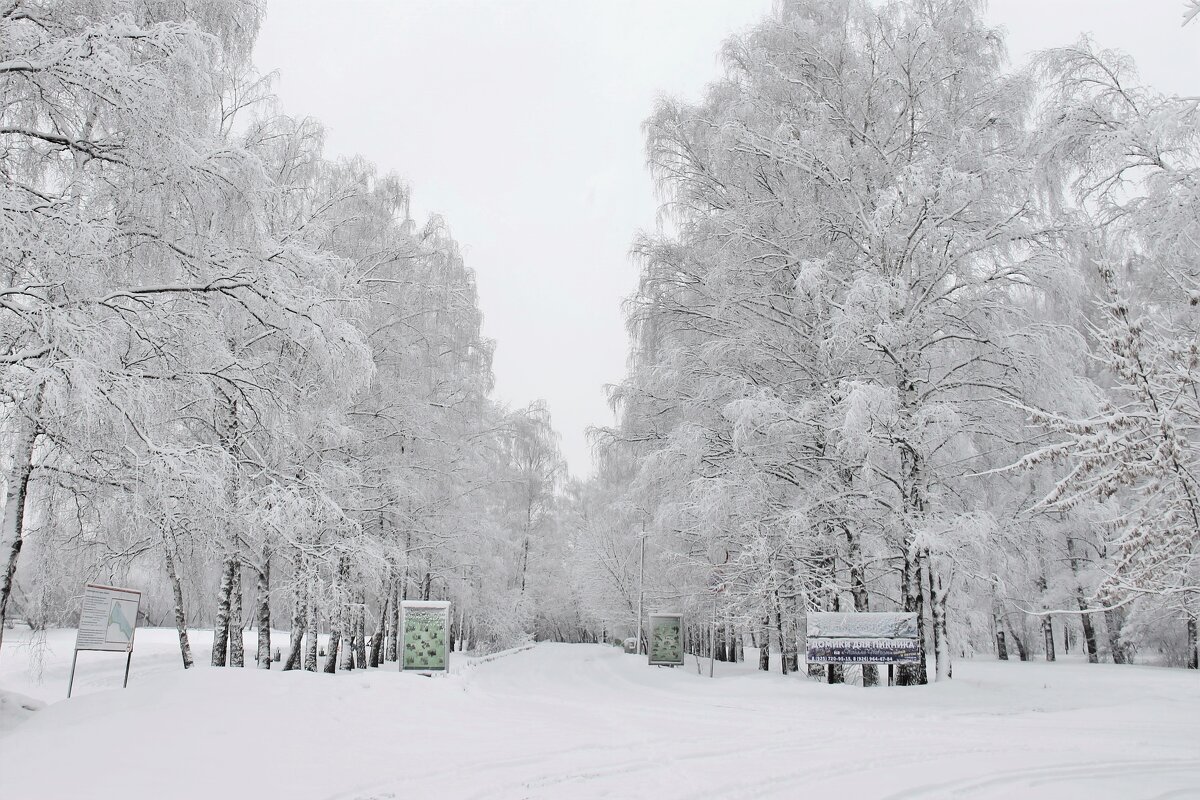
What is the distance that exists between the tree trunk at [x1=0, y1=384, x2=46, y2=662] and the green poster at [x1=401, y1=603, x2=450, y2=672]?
9.41m

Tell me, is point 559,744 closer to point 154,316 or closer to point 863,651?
point 154,316

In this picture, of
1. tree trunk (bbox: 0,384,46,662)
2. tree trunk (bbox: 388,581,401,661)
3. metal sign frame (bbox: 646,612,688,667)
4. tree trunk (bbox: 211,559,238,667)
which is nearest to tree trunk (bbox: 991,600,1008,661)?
metal sign frame (bbox: 646,612,688,667)

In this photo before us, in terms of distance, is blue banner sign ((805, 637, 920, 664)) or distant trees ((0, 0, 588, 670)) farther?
blue banner sign ((805, 637, 920, 664))

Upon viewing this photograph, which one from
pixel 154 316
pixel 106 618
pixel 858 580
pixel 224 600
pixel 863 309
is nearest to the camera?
pixel 154 316

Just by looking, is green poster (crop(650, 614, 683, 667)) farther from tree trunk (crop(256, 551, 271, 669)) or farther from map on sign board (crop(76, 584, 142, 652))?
map on sign board (crop(76, 584, 142, 652))

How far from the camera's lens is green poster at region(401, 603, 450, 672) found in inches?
653

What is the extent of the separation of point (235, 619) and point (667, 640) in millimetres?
11846

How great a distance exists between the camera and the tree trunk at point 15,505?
724 centimetres

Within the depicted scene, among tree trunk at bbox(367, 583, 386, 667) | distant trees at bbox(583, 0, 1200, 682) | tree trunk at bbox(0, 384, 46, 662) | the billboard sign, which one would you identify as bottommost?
tree trunk at bbox(367, 583, 386, 667)

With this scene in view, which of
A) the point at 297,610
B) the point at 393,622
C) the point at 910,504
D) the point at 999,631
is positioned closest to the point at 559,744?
the point at 910,504

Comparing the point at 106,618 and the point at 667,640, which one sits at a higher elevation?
the point at 106,618

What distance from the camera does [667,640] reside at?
22297mm

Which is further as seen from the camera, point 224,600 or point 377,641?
point 377,641

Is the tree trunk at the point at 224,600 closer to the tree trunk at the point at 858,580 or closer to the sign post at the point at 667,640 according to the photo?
the tree trunk at the point at 858,580
